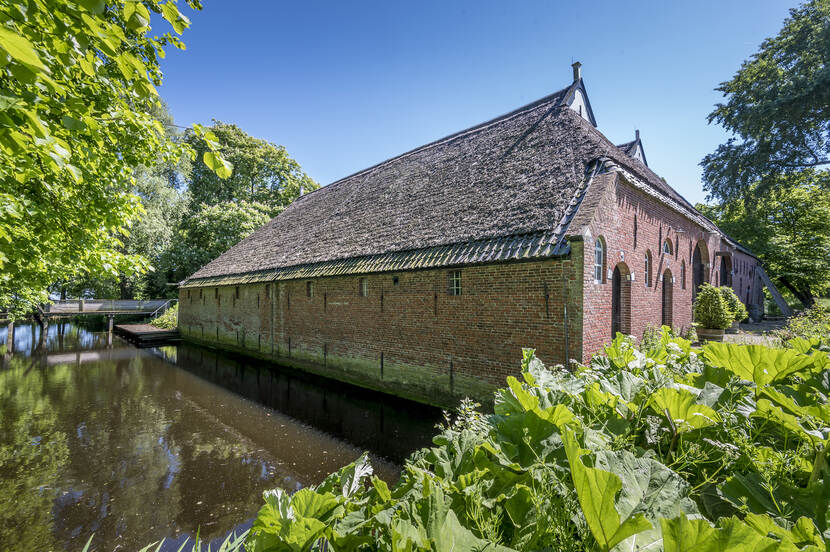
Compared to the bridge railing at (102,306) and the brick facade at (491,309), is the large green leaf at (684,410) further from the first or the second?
the bridge railing at (102,306)

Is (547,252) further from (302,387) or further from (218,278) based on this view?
(218,278)

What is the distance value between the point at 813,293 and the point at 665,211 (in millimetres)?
24262

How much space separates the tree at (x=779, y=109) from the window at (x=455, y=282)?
627 inches

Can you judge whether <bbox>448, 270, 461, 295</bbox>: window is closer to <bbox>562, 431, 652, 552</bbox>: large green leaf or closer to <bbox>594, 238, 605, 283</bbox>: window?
<bbox>594, 238, 605, 283</bbox>: window

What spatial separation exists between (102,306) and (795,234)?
160ft

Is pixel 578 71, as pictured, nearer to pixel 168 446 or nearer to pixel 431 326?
pixel 431 326

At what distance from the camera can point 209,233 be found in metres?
26.3

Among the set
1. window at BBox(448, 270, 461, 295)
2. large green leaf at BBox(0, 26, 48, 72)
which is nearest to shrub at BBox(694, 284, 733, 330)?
window at BBox(448, 270, 461, 295)

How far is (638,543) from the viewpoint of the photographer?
78 centimetres

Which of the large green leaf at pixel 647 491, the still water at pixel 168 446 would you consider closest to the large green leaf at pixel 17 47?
the large green leaf at pixel 647 491

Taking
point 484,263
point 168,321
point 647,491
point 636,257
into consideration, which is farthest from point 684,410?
point 168,321

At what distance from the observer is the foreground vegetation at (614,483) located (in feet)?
2.52

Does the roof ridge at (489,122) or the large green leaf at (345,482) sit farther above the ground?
the roof ridge at (489,122)

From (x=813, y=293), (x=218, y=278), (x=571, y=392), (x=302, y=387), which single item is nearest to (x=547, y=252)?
(x=571, y=392)
